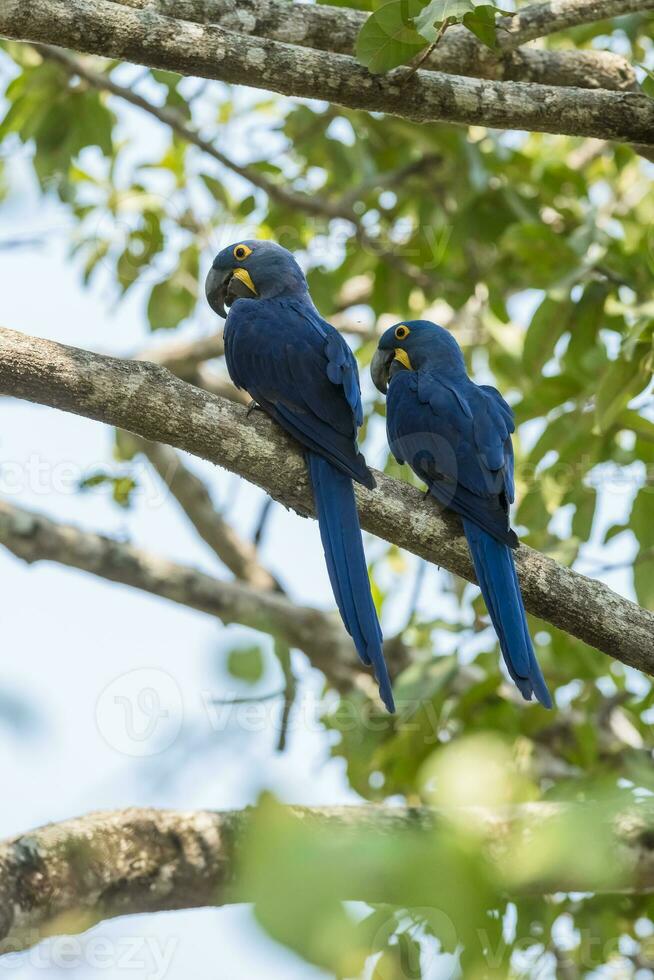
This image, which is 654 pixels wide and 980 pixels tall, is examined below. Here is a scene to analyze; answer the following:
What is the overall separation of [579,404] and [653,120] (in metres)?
1.27

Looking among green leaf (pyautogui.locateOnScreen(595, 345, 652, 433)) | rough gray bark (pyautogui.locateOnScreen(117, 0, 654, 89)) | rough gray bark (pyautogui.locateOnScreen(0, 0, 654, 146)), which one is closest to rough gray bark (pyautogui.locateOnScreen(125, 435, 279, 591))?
green leaf (pyautogui.locateOnScreen(595, 345, 652, 433))

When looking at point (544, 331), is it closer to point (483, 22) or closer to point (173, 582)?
point (483, 22)

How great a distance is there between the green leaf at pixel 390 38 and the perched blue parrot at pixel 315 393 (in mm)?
929

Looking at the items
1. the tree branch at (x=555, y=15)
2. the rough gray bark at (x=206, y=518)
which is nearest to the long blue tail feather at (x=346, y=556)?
the tree branch at (x=555, y=15)

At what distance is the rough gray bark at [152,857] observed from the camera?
3.01 metres

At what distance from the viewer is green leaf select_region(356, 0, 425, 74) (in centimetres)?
279

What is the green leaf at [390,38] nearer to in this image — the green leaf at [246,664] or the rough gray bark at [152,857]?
the rough gray bark at [152,857]

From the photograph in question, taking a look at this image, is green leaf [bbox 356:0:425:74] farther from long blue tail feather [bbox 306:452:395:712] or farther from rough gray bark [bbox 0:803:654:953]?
rough gray bark [bbox 0:803:654:953]

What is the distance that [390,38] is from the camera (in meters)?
2.85

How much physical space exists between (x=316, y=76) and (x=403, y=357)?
1443 mm

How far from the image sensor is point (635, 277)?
4578mm

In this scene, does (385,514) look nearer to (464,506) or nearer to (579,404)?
(464,506)

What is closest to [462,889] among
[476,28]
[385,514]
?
[385,514]

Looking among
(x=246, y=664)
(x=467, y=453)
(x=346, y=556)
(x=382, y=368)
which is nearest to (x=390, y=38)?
Answer: (x=467, y=453)
